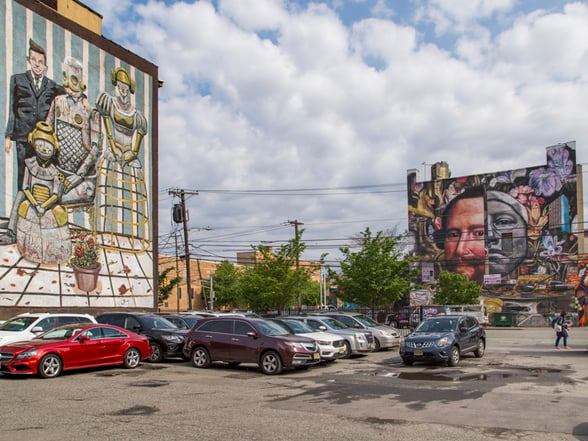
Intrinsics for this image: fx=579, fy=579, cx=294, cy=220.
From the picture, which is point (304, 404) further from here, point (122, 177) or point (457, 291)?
point (457, 291)

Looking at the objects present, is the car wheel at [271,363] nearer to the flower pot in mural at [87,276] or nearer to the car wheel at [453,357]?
the car wheel at [453,357]

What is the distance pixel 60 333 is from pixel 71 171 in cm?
2027

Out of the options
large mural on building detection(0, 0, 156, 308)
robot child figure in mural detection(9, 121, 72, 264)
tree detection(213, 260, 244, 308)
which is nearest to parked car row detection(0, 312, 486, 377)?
robot child figure in mural detection(9, 121, 72, 264)

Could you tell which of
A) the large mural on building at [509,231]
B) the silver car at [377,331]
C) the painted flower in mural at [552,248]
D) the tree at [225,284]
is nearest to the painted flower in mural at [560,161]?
the large mural on building at [509,231]

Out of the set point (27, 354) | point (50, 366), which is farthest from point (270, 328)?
point (27, 354)

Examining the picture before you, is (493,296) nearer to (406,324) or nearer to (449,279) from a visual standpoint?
(449,279)

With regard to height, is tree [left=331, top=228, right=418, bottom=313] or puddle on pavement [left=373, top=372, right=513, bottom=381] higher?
tree [left=331, top=228, right=418, bottom=313]

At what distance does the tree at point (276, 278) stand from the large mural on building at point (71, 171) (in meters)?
7.31

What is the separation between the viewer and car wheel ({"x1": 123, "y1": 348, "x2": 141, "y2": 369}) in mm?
16875

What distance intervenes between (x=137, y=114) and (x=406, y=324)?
84.9ft

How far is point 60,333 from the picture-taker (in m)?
15.6

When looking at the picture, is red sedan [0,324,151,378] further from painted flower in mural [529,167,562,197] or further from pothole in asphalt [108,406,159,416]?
painted flower in mural [529,167,562,197]

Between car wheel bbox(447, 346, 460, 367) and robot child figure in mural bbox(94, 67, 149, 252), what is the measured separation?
80.6 feet

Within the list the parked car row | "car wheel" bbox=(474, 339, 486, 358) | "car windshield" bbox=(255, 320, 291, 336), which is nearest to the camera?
the parked car row
